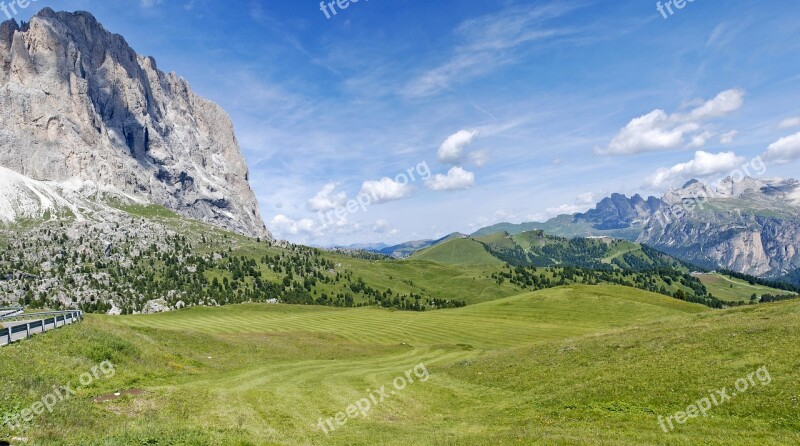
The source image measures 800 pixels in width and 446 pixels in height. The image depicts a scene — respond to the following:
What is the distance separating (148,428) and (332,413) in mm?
13785

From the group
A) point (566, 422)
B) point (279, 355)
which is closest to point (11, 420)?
point (566, 422)

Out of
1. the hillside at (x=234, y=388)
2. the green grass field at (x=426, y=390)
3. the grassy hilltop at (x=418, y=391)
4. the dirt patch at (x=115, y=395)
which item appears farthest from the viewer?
the dirt patch at (x=115, y=395)

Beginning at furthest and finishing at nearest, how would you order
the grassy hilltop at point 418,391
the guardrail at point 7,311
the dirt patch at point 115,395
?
the guardrail at point 7,311 → the dirt patch at point 115,395 → the grassy hilltop at point 418,391

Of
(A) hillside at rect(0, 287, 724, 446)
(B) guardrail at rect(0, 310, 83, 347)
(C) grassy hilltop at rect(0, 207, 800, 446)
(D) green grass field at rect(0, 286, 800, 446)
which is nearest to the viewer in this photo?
(C) grassy hilltop at rect(0, 207, 800, 446)

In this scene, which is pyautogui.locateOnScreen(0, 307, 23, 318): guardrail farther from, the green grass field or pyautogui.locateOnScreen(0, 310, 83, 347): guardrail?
the green grass field

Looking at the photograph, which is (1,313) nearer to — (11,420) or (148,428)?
(11,420)

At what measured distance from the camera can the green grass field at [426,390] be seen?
73.8 feet

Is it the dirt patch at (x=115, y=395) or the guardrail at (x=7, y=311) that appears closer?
the dirt patch at (x=115, y=395)

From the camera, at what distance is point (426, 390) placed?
1619 inches

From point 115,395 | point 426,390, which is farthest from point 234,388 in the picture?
point 426,390

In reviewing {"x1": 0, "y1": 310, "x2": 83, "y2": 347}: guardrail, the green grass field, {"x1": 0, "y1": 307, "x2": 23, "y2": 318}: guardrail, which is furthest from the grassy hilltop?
{"x1": 0, "y1": 307, "x2": 23, "y2": 318}: guardrail

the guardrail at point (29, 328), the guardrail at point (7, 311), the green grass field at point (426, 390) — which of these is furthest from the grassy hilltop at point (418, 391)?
the guardrail at point (7, 311)

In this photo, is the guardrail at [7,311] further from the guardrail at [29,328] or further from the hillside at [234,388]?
the hillside at [234,388]

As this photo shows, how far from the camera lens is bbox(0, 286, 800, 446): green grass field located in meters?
22.5
